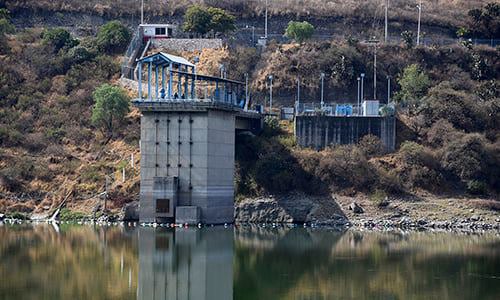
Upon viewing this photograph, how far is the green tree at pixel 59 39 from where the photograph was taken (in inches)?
4380

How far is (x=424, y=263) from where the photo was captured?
60781 millimetres

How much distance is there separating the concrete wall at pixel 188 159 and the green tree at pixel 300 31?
28642 mm

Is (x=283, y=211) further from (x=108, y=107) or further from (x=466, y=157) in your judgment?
(x=108, y=107)

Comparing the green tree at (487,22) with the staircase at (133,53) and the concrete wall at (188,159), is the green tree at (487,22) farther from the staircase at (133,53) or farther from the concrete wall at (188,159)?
the concrete wall at (188,159)

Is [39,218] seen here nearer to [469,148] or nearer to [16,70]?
[16,70]

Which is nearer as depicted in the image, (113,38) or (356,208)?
(356,208)

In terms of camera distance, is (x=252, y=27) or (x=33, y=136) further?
(x=252, y=27)

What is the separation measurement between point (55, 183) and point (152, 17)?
117 feet

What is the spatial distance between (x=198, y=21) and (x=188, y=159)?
3197 cm

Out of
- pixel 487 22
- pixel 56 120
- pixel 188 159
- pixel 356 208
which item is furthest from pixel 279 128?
pixel 487 22

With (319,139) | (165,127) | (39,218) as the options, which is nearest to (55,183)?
(39,218)

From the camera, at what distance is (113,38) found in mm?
111375

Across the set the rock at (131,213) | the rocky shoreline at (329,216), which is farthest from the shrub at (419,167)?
the rock at (131,213)

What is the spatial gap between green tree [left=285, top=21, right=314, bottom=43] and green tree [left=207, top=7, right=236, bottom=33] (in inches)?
223
